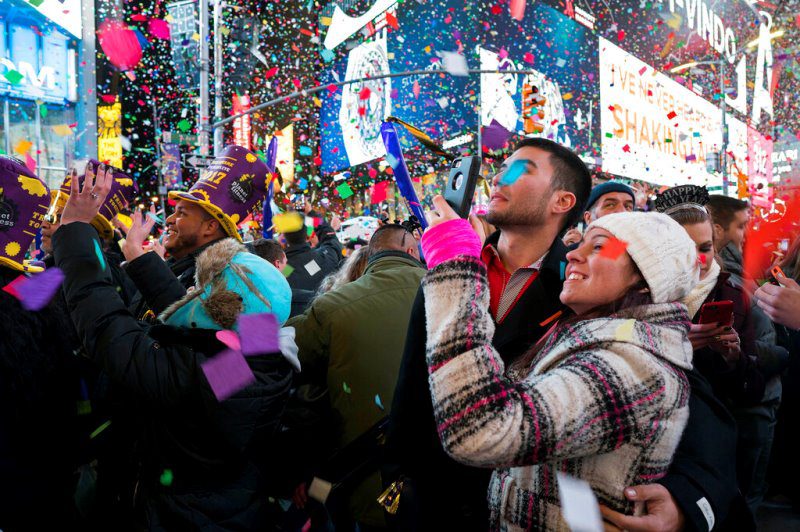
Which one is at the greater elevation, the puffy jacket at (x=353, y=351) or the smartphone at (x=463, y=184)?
the smartphone at (x=463, y=184)

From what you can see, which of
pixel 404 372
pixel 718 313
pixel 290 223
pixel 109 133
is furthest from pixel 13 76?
pixel 718 313

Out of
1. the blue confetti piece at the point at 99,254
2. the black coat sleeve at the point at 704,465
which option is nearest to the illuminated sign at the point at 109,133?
the blue confetti piece at the point at 99,254

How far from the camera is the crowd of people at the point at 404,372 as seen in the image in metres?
1.64

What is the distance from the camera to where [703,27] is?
1699 inches

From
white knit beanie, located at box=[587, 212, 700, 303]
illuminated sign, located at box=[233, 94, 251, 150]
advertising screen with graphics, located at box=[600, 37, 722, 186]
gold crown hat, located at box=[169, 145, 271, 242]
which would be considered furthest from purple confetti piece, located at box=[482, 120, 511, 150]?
white knit beanie, located at box=[587, 212, 700, 303]

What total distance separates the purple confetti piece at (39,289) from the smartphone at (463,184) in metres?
1.60

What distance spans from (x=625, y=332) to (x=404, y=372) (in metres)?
0.77

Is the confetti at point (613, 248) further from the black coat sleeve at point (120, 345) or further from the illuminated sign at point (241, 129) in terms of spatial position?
the illuminated sign at point (241, 129)

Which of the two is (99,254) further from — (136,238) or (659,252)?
(659,252)

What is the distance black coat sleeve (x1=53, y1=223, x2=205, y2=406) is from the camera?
2.41 metres

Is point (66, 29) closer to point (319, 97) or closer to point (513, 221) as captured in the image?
point (319, 97)

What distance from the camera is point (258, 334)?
2.56 meters

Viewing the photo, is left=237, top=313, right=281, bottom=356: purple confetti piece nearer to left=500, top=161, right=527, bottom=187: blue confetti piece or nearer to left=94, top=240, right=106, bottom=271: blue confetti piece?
left=94, top=240, right=106, bottom=271: blue confetti piece

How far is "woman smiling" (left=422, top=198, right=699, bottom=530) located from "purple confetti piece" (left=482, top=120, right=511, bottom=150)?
29324 mm
